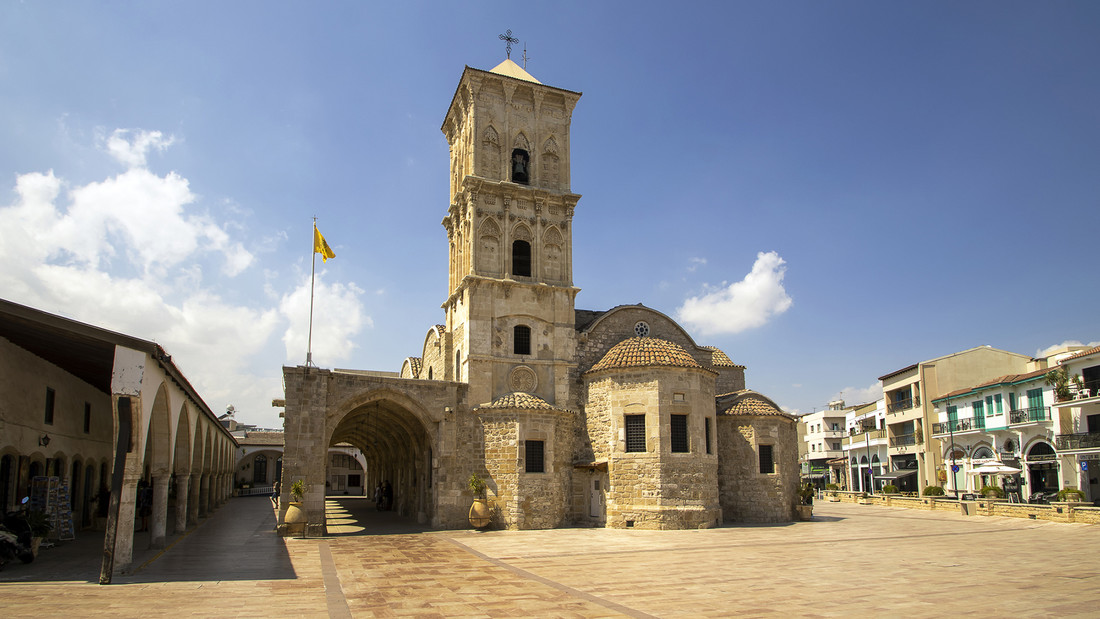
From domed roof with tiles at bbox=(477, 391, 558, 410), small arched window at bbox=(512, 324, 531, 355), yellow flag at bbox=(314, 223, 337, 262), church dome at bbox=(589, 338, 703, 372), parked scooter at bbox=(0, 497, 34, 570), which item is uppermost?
yellow flag at bbox=(314, 223, 337, 262)

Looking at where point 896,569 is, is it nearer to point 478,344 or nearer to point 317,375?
point 478,344

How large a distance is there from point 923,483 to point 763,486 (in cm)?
2538

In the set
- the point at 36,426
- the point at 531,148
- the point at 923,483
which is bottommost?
the point at 923,483

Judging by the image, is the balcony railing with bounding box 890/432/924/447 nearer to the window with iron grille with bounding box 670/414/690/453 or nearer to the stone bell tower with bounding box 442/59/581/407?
the window with iron grille with bounding box 670/414/690/453

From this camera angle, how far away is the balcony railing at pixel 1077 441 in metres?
33.2

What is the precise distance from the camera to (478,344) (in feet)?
88.5

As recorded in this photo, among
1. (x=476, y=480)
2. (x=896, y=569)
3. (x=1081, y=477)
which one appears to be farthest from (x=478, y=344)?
(x=1081, y=477)

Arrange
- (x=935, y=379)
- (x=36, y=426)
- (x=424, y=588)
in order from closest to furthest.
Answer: (x=424, y=588) < (x=36, y=426) < (x=935, y=379)

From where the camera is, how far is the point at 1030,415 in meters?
37.3

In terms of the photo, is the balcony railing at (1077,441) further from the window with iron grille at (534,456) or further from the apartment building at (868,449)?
the window with iron grille at (534,456)

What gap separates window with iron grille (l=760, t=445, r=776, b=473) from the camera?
91.9ft

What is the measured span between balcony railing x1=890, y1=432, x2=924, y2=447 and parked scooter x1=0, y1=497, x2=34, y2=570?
48403mm

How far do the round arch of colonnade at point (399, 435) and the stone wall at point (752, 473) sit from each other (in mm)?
11813

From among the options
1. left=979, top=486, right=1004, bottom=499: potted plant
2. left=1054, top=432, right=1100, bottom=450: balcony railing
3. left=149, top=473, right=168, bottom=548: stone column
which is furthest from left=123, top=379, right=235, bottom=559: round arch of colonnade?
left=1054, top=432, right=1100, bottom=450: balcony railing
